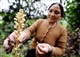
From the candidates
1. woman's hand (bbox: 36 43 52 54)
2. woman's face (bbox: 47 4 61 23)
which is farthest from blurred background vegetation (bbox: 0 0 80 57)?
woman's hand (bbox: 36 43 52 54)

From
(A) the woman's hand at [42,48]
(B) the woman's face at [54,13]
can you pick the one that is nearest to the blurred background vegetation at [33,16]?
(B) the woman's face at [54,13]

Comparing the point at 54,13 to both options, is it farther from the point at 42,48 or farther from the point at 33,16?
the point at 33,16

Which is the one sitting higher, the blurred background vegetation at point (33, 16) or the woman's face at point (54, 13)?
the woman's face at point (54, 13)

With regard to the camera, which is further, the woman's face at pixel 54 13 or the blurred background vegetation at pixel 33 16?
the blurred background vegetation at pixel 33 16

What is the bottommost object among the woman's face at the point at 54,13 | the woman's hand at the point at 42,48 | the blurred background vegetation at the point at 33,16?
the blurred background vegetation at the point at 33,16

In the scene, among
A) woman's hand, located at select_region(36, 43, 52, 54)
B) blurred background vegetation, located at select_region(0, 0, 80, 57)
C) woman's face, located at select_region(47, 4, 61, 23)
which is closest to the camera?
woman's hand, located at select_region(36, 43, 52, 54)

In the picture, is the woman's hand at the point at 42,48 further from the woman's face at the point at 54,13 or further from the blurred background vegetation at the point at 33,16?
the blurred background vegetation at the point at 33,16

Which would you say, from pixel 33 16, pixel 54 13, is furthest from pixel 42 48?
pixel 33 16

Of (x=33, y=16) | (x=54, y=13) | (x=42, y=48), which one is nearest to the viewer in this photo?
(x=42, y=48)

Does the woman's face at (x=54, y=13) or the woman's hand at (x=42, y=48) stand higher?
the woman's face at (x=54, y=13)

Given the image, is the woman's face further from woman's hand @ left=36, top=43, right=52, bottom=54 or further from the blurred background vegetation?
the blurred background vegetation

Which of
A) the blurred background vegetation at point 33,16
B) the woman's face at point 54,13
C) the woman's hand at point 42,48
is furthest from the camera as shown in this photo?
the blurred background vegetation at point 33,16

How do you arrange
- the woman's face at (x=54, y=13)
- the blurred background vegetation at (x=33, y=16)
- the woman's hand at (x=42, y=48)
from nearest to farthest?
the woman's hand at (x=42, y=48) < the woman's face at (x=54, y=13) < the blurred background vegetation at (x=33, y=16)

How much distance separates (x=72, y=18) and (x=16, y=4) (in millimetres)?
704
